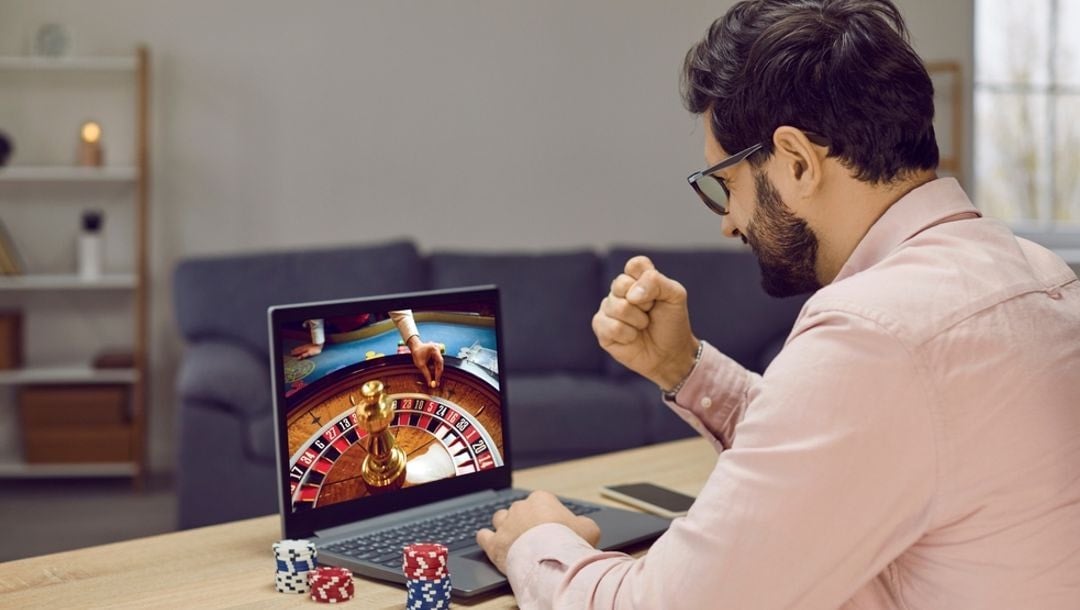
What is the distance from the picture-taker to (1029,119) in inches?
225

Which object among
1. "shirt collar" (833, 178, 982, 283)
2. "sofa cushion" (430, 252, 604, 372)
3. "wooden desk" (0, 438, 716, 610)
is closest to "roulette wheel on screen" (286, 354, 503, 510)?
"wooden desk" (0, 438, 716, 610)

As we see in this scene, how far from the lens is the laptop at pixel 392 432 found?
137cm

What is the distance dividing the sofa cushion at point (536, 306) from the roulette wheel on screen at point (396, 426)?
2788mm

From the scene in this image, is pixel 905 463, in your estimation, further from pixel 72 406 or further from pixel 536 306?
pixel 72 406

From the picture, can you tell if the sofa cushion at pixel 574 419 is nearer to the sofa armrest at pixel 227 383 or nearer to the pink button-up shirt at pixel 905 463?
the sofa armrest at pixel 227 383

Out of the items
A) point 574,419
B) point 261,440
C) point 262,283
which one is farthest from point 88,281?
point 574,419

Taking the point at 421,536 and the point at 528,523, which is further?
the point at 421,536

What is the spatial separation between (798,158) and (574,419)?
2.78 metres

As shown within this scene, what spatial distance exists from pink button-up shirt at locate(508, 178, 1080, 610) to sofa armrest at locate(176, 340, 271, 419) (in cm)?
275

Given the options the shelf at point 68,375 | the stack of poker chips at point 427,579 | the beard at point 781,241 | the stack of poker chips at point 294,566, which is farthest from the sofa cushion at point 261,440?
the beard at point 781,241

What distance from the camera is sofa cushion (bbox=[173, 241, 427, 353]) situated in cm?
416

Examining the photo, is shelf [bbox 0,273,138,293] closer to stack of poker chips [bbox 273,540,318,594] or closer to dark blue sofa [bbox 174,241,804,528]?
dark blue sofa [bbox 174,241,804,528]

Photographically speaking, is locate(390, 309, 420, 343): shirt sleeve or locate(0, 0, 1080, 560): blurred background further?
locate(0, 0, 1080, 560): blurred background

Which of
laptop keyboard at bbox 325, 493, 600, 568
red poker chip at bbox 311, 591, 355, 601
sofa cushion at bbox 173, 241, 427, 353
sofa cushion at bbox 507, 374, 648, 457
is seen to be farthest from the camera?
sofa cushion at bbox 173, 241, 427, 353
